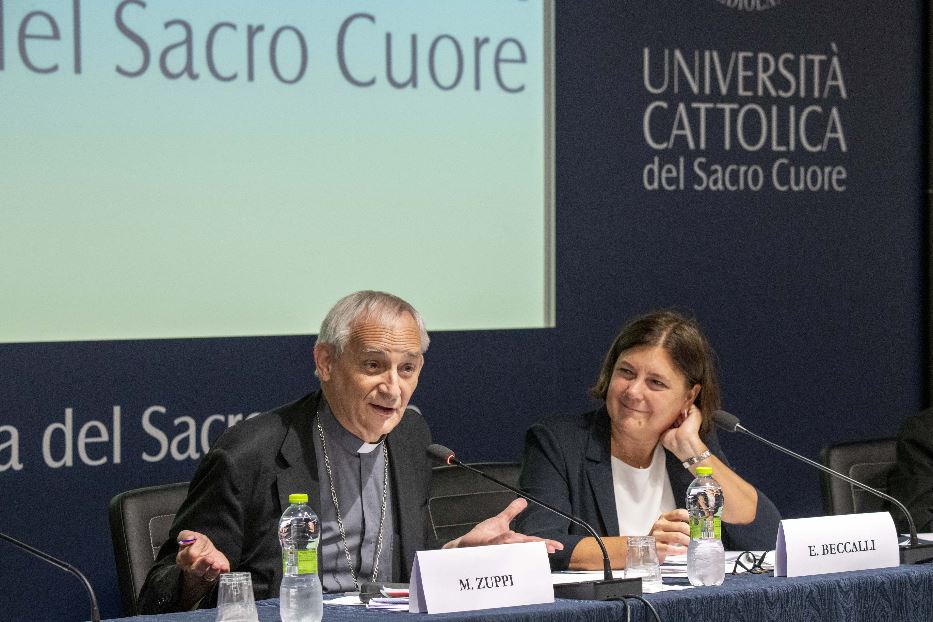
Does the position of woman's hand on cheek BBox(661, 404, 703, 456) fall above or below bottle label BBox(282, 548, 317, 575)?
above

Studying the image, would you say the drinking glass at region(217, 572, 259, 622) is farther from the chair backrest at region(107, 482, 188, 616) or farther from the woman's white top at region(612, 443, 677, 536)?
the woman's white top at region(612, 443, 677, 536)

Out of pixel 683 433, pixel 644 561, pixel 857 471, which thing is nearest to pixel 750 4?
pixel 857 471

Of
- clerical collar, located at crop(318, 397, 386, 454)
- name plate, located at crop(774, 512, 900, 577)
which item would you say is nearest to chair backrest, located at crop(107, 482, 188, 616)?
clerical collar, located at crop(318, 397, 386, 454)

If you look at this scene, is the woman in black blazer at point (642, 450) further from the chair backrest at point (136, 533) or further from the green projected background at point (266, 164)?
the green projected background at point (266, 164)

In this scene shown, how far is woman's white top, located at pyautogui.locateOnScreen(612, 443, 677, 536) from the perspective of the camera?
12.2 ft

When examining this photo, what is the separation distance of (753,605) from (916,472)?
1495 mm

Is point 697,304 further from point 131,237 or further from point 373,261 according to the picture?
point 131,237

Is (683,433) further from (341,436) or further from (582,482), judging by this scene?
(341,436)

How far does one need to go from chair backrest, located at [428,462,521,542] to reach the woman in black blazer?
0.17m

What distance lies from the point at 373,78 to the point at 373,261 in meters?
0.56

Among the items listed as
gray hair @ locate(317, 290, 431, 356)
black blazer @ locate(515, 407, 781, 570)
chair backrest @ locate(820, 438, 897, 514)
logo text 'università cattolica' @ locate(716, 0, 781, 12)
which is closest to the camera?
gray hair @ locate(317, 290, 431, 356)

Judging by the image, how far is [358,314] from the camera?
3.24m

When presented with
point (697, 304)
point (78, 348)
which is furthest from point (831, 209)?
point (78, 348)

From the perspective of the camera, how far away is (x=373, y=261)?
463 cm
